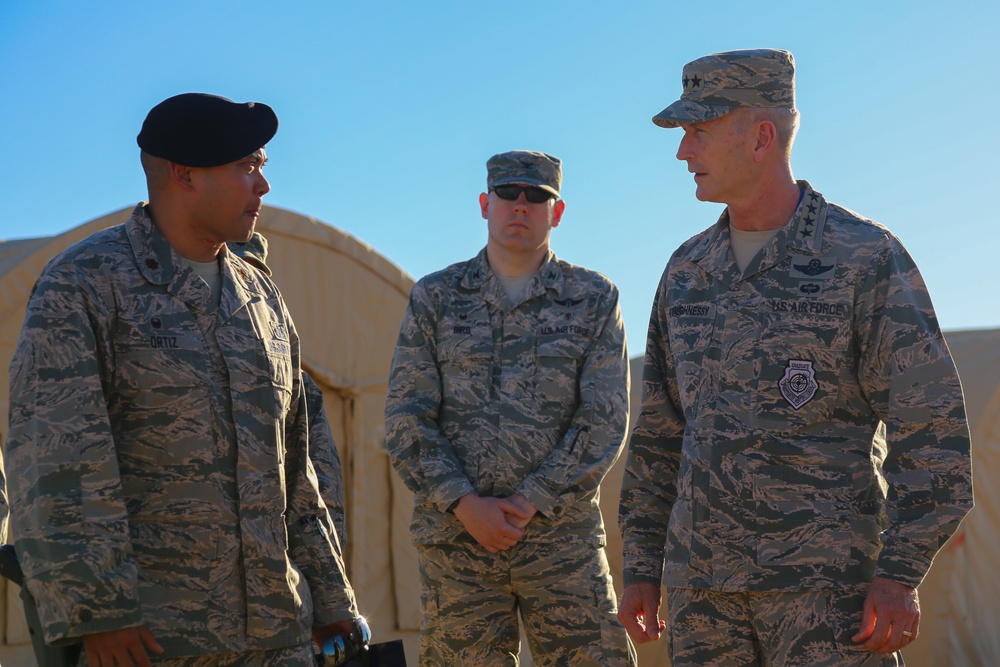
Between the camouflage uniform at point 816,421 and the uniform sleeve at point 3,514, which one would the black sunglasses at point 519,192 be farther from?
the uniform sleeve at point 3,514

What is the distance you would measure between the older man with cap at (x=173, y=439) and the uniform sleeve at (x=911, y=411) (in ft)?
4.72

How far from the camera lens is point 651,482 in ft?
11.7

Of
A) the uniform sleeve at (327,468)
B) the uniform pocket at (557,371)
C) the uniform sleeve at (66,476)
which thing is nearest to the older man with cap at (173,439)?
the uniform sleeve at (66,476)

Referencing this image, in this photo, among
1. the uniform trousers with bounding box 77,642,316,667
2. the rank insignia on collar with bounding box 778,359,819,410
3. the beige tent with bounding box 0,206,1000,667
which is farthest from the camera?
the beige tent with bounding box 0,206,1000,667

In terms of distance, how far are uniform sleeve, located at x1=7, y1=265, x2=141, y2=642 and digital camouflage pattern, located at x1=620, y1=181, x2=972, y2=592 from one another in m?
1.42

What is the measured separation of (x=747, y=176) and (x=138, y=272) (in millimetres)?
1578

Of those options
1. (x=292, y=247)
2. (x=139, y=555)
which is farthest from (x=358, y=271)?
(x=139, y=555)

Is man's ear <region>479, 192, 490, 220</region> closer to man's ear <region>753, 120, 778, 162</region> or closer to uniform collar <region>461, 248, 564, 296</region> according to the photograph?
uniform collar <region>461, 248, 564, 296</region>

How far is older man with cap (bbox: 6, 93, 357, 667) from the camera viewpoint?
2.76 metres

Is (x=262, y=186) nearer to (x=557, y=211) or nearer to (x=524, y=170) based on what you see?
(x=524, y=170)

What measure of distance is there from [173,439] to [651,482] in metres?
1.34

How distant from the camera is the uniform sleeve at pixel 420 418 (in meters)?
4.43

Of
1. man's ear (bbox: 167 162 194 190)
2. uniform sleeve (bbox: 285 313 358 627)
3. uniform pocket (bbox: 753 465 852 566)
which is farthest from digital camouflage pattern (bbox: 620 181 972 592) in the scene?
man's ear (bbox: 167 162 194 190)

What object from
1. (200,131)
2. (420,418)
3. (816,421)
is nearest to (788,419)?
(816,421)
